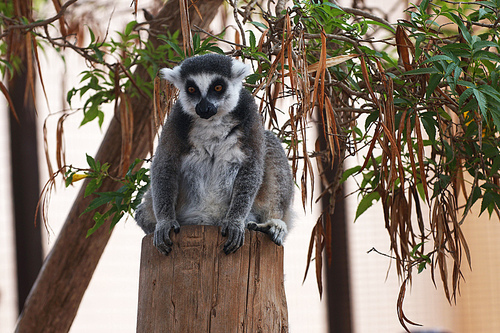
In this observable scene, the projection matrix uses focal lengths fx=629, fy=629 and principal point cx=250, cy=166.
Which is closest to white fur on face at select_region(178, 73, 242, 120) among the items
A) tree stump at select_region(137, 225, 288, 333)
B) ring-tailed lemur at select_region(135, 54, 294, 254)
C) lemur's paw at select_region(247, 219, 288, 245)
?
ring-tailed lemur at select_region(135, 54, 294, 254)

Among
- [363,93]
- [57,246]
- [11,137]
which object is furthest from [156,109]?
[11,137]

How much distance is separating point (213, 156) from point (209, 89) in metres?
Result: 0.34

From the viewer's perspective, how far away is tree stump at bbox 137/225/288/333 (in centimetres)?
253

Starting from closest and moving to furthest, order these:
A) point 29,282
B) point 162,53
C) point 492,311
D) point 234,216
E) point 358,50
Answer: point 234,216 → point 358,50 → point 162,53 → point 29,282 → point 492,311

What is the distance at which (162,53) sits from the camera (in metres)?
4.27

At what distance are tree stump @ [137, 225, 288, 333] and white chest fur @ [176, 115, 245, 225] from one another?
44 centimetres

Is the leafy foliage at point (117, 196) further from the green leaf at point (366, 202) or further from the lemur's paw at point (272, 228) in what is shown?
the green leaf at point (366, 202)

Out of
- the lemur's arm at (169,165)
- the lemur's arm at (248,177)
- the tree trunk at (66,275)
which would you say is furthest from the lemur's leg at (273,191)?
the tree trunk at (66,275)

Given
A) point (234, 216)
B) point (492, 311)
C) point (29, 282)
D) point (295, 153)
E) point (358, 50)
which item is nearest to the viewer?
point (234, 216)

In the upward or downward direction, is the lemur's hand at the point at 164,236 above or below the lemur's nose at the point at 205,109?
below

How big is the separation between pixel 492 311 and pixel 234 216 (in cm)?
410

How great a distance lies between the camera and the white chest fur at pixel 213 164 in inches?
125

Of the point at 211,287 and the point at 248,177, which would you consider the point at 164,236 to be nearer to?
the point at 211,287

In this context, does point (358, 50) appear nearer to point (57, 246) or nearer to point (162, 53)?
point (162, 53)
